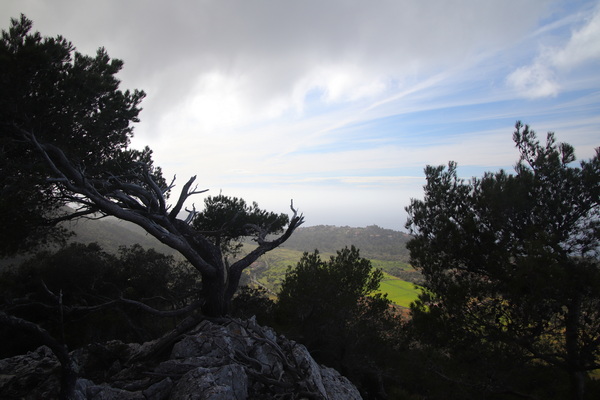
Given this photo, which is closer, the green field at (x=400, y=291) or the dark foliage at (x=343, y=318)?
the dark foliage at (x=343, y=318)

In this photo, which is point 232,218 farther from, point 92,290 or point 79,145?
point 92,290

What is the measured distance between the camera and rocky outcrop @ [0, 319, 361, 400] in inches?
174

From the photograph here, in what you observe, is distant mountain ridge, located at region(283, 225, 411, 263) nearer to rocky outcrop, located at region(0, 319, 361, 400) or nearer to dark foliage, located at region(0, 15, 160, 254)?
rocky outcrop, located at region(0, 319, 361, 400)

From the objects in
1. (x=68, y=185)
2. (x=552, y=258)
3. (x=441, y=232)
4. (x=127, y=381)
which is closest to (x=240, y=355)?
(x=127, y=381)

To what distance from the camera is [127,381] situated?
5.00 metres

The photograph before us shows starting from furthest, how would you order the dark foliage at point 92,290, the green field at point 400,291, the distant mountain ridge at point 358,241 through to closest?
the distant mountain ridge at point 358,241 → the green field at point 400,291 → the dark foliage at point 92,290

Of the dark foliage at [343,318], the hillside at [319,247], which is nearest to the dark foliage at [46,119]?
the dark foliage at [343,318]

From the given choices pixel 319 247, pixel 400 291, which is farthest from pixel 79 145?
pixel 319 247

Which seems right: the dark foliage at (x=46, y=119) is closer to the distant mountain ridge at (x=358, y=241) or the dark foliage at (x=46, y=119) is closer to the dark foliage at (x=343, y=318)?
the dark foliage at (x=343, y=318)

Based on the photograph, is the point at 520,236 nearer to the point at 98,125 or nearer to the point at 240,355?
the point at 240,355

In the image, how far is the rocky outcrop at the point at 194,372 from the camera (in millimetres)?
4422

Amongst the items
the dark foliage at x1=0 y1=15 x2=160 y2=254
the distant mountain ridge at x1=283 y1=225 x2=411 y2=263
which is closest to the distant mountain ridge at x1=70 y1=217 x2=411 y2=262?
the distant mountain ridge at x1=283 y1=225 x2=411 y2=263

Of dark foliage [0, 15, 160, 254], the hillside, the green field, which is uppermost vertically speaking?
dark foliage [0, 15, 160, 254]

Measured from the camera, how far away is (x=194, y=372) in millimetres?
4578
